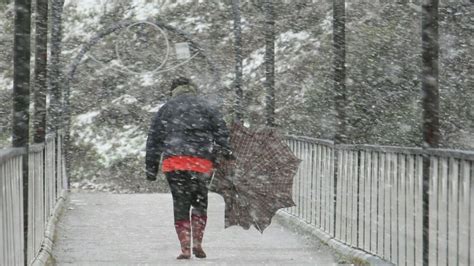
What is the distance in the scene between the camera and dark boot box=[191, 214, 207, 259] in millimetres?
9242

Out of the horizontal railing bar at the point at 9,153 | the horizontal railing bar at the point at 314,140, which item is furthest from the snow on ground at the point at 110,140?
the horizontal railing bar at the point at 9,153

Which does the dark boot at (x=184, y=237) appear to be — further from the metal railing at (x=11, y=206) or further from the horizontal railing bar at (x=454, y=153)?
the horizontal railing bar at (x=454, y=153)

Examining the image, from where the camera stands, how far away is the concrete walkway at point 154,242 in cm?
900

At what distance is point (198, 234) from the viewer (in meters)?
9.29

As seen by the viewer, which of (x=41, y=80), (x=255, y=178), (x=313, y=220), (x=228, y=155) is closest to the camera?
(x=228, y=155)

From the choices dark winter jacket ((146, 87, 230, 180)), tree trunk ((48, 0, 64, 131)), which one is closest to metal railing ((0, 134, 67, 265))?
dark winter jacket ((146, 87, 230, 180))

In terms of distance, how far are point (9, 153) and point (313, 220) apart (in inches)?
233

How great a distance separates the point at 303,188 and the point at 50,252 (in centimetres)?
408

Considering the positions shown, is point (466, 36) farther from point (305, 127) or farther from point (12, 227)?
point (12, 227)

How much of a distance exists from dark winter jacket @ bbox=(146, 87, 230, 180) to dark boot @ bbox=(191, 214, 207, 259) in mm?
614

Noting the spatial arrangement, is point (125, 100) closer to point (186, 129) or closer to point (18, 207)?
point (186, 129)

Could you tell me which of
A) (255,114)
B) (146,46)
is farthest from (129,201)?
(146,46)

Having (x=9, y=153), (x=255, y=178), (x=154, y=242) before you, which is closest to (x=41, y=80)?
(x=154, y=242)

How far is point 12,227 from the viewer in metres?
6.01
